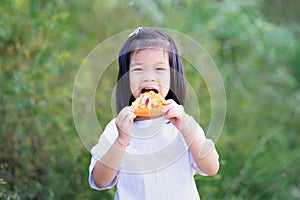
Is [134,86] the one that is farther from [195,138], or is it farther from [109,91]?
[109,91]

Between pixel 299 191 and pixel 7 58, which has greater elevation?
pixel 7 58

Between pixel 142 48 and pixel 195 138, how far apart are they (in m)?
0.34

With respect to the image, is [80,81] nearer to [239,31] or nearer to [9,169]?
[9,169]

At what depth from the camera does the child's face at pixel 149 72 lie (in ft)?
7.09

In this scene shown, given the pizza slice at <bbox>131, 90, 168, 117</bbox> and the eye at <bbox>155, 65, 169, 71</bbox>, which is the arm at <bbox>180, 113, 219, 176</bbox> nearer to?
the pizza slice at <bbox>131, 90, 168, 117</bbox>

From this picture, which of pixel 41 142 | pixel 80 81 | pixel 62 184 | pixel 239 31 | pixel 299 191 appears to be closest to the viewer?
pixel 62 184

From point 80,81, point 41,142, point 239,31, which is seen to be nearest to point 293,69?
point 239,31

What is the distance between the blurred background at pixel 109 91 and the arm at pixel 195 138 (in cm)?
62

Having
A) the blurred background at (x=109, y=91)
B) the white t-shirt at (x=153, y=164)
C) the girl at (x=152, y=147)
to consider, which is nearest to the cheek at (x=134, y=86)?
the girl at (x=152, y=147)

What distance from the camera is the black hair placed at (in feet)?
7.32

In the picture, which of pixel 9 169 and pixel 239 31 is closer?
pixel 9 169

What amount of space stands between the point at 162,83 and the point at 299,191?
2.20 meters

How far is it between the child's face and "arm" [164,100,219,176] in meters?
0.11

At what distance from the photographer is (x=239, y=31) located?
201 inches
